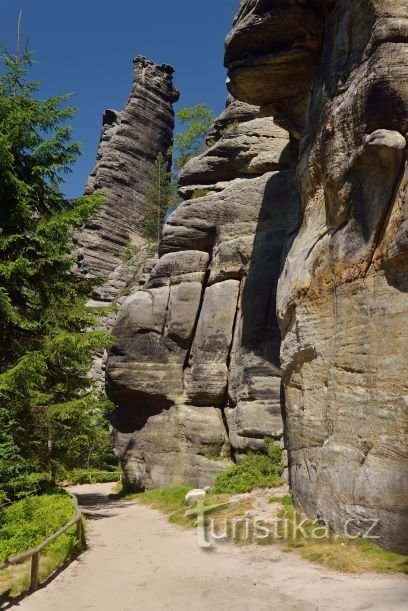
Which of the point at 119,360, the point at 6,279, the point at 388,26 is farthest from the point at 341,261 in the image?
the point at 119,360

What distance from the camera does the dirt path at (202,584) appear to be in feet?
24.6

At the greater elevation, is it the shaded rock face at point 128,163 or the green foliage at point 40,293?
the shaded rock face at point 128,163

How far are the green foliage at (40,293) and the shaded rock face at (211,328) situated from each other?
5.64 metres

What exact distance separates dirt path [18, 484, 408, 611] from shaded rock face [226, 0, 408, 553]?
1.83 metres

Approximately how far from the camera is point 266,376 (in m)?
18.9

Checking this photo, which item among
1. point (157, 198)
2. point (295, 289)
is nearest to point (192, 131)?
point (157, 198)

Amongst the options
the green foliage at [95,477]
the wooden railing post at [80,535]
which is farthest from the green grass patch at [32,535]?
the green foliage at [95,477]

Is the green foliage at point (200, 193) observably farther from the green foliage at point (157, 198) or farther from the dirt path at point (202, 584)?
the green foliage at point (157, 198)

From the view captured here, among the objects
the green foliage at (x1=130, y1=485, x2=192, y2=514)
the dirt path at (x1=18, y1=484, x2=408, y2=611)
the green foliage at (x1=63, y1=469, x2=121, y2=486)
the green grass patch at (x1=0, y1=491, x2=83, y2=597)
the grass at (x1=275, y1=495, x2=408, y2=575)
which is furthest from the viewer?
the green foliage at (x1=63, y1=469, x2=121, y2=486)

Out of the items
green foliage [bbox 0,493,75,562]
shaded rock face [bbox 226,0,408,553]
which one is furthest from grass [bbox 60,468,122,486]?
shaded rock face [bbox 226,0,408,553]

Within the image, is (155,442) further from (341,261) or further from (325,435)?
(341,261)

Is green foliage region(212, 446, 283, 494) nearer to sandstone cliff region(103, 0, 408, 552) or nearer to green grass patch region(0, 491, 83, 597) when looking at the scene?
sandstone cliff region(103, 0, 408, 552)

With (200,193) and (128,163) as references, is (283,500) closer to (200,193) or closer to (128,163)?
(200,193)

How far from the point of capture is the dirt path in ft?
24.6
